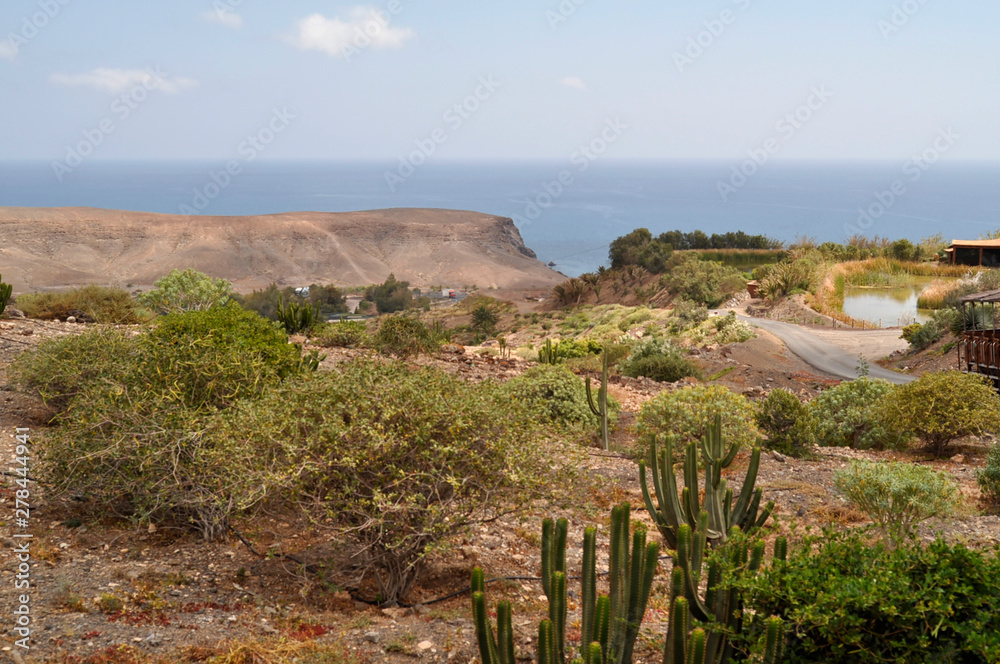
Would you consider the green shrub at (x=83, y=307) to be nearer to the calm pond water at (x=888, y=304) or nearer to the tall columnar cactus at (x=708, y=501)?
the tall columnar cactus at (x=708, y=501)

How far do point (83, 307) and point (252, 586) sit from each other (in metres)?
15.5

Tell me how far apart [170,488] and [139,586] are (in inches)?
34.0

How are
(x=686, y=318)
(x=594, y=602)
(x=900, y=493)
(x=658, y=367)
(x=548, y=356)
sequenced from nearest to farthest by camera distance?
(x=594, y=602)
(x=900, y=493)
(x=658, y=367)
(x=548, y=356)
(x=686, y=318)

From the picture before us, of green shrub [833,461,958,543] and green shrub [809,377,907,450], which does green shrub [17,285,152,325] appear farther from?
green shrub [833,461,958,543]

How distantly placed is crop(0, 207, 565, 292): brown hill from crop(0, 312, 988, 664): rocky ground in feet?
214

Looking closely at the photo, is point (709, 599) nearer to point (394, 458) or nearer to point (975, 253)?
point (394, 458)

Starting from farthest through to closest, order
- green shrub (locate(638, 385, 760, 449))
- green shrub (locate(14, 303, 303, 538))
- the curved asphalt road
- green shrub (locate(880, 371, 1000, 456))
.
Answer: the curved asphalt road, green shrub (locate(880, 371, 1000, 456)), green shrub (locate(638, 385, 760, 449)), green shrub (locate(14, 303, 303, 538))

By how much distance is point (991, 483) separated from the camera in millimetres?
8844

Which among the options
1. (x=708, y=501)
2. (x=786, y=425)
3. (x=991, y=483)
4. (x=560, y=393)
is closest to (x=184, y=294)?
(x=560, y=393)

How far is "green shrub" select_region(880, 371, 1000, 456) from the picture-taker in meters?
11.5

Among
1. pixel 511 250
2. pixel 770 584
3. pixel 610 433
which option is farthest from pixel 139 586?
pixel 511 250

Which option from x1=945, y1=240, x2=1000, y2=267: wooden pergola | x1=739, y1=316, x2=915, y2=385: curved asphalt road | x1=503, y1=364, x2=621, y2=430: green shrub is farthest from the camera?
x1=945, y1=240, x2=1000, y2=267: wooden pergola

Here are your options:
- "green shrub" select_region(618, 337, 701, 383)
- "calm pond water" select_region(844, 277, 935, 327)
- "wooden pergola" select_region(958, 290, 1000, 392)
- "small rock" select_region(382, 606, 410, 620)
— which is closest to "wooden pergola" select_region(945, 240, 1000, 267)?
"calm pond water" select_region(844, 277, 935, 327)

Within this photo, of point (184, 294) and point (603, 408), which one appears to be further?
point (184, 294)
